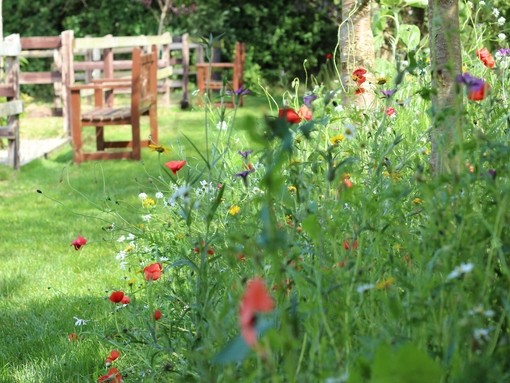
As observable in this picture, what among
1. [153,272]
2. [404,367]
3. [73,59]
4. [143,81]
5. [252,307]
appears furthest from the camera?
[73,59]

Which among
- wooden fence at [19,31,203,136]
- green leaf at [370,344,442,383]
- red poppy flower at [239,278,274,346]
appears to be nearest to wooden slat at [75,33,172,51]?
wooden fence at [19,31,203,136]

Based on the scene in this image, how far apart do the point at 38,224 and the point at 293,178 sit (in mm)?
4542

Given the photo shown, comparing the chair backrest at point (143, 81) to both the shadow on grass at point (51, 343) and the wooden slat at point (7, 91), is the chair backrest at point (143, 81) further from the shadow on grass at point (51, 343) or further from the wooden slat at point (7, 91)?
the shadow on grass at point (51, 343)

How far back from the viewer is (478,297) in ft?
6.70

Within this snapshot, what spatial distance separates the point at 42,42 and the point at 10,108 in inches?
154

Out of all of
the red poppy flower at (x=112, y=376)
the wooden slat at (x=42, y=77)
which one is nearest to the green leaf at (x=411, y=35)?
the red poppy flower at (x=112, y=376)

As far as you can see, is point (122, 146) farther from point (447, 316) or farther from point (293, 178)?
point (447, 316)

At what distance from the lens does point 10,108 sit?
30.9 feet

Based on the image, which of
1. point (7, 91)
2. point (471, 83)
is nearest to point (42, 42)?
point (7, 91)

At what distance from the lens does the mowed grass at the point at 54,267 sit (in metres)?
3.73

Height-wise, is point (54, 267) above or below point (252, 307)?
below

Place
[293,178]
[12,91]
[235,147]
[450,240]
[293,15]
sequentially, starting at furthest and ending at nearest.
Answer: [293,15] → [12,91] → [235,147] → [293,178] → [450,240]

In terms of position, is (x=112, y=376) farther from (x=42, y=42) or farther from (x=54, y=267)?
(x=42, y=42)

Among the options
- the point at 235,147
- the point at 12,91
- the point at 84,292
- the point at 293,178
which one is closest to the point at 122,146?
the point at 12,91
